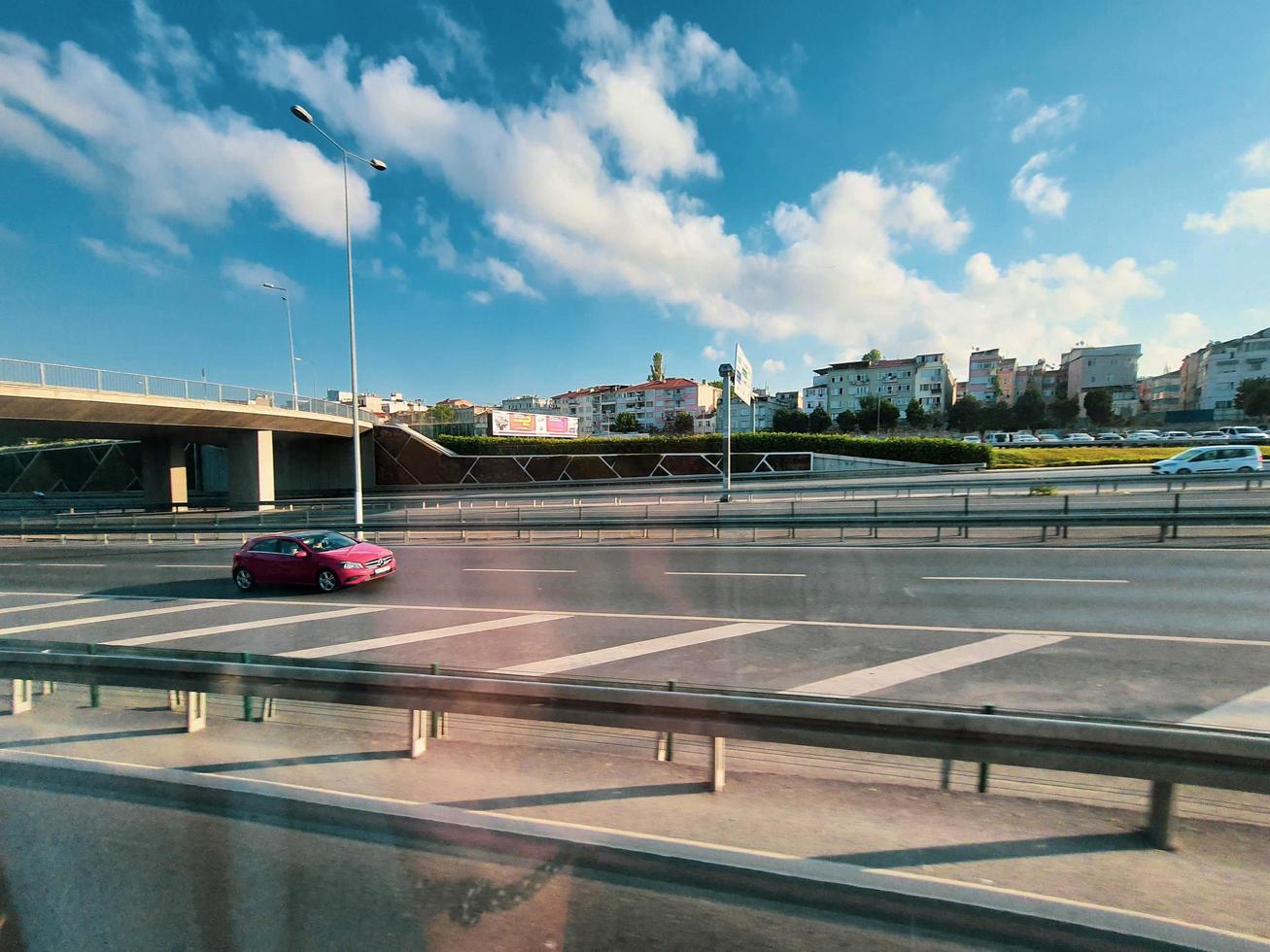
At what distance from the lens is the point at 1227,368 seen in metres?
75.8

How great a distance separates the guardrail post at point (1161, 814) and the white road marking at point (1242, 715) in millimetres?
2765

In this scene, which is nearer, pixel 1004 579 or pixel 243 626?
pixel 243 626

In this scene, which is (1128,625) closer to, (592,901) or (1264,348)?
(592,901)

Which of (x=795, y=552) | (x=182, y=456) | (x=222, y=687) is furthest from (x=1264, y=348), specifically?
(x=182, y=456)

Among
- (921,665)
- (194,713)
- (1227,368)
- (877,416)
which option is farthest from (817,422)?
(194,713)

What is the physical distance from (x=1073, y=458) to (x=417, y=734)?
47.4 m

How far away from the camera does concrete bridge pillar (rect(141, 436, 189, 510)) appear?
3403 centimetres

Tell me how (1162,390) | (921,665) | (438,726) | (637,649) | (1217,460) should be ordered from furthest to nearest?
(1162,390) → (1217,460) → (637,649) → (921,665) → (438,726)

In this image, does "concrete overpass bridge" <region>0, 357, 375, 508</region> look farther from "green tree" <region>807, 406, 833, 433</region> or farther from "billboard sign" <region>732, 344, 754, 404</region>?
"green tree" <region>807, 406, 833, 433</region>

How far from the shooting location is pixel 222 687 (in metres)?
3.87

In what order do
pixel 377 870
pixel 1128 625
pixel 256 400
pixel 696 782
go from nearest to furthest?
pixel 377 870 → pixel 696 782 → pixel 1128 625 → pixel 256 400

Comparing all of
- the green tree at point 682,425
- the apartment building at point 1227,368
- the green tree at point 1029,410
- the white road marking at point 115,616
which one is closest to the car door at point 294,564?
the white road marking at point 115,616

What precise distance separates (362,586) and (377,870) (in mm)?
10268

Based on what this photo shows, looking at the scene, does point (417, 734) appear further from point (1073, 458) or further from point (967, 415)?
point (967, 415)
